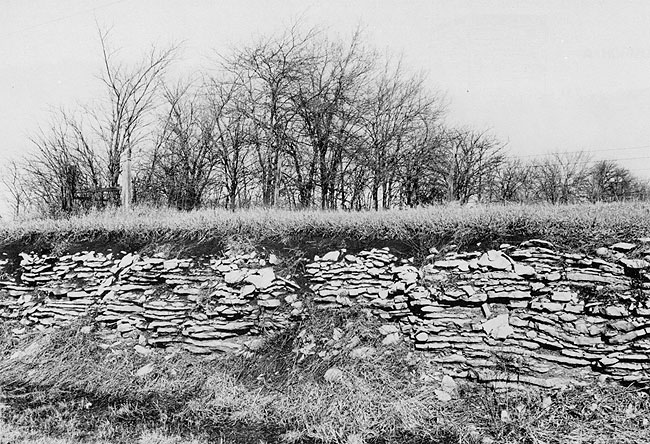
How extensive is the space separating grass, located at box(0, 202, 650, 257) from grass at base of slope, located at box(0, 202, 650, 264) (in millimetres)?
12

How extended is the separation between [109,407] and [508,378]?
4.37 meters

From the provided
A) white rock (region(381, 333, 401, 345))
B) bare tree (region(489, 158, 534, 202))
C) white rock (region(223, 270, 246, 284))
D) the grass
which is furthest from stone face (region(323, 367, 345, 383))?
bare tree (region(489, 158, 534, 202))

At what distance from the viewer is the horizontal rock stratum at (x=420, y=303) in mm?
4715

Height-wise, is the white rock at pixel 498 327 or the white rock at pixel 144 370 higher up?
the white rock at pixel 498 327

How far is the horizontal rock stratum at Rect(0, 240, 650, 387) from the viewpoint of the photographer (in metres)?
4.71

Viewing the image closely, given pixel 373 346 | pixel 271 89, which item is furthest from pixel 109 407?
pixel 271 89

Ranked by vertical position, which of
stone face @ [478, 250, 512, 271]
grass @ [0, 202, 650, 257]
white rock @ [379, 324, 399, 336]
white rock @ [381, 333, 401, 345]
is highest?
grass @ [0, 202, 650, 257]

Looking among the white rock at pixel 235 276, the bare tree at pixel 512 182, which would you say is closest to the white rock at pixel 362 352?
the white rock at pixel 235 276

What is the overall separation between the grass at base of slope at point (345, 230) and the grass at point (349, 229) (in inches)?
0.5

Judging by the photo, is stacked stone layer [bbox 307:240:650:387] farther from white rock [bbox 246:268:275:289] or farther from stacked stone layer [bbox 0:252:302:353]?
stacked stone layer [bbox 0:252:302:353]

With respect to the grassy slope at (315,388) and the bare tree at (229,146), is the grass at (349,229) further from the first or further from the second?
the bare tree at (229,146)

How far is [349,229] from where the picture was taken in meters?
6.69

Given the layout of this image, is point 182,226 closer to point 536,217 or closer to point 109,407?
point 109,407

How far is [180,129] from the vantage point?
75.0ft
